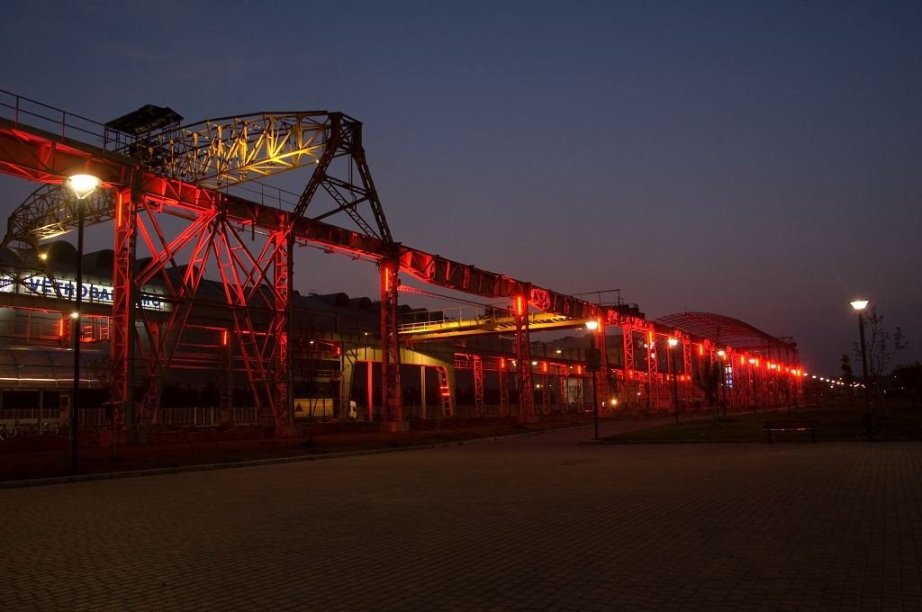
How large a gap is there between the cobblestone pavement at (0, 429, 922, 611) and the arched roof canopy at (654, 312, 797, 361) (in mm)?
59112

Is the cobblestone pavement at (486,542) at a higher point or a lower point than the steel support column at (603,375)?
lower

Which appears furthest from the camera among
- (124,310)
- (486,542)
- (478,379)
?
(478,379)

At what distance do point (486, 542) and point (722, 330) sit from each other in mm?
85712

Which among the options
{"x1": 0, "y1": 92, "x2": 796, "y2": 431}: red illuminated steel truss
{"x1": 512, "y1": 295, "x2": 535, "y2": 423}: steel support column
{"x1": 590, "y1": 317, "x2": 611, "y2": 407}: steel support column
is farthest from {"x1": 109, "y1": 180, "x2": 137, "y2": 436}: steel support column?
{"x1": 590, "y1": 317, "x2": 611, "y2": 407}: steel support column

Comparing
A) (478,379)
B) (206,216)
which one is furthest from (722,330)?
(206,216)

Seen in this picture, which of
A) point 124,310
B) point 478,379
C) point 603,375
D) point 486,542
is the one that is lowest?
point 486,542

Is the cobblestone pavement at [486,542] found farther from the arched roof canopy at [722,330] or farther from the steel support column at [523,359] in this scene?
the arched roof canopy at [722,330]

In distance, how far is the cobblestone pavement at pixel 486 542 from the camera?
6.20 m

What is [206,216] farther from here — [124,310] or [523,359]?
[523,359]

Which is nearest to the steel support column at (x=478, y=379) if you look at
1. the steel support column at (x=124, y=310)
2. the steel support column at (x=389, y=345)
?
the steel support column at (x=389, y=345)

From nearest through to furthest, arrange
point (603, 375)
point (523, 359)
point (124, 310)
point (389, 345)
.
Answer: point (124, 310) → point (389, 345) → point (523, 359) → point (603, 375)

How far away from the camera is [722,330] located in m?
88.4

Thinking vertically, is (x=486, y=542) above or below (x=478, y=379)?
below

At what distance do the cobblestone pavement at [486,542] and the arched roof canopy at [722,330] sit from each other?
59.1m
